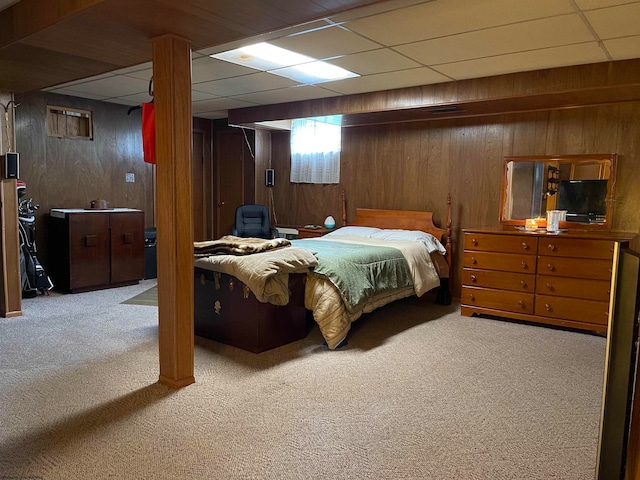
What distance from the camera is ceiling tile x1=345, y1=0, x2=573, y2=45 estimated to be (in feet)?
8.71

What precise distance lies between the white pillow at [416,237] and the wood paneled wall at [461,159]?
319mm

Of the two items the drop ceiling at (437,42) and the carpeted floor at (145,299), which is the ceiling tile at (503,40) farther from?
the carpeted floor at (145,299)

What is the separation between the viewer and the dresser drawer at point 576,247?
13.1 ft

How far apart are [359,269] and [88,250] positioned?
10.5 feet

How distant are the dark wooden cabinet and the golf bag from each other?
0.86ft

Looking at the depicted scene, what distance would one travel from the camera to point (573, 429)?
244 centimetres

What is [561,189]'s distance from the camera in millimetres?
4664

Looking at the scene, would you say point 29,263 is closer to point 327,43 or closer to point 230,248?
point 230,248

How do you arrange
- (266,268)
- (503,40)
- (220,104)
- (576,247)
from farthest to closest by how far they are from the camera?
(220,104) → (576,247) → (266,268) → (503,40)

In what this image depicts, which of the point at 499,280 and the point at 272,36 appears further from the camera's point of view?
the point at 499,280

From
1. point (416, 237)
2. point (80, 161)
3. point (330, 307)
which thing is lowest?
point (330, 307)

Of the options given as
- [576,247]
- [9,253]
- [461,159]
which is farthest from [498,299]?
[9,253]

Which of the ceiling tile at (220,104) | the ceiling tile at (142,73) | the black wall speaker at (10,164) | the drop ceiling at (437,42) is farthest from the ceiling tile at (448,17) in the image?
the black wall speaker at (10,164)

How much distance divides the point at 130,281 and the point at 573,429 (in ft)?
15.9
